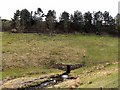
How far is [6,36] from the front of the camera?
319ft

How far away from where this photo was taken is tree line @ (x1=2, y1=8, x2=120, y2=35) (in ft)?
365

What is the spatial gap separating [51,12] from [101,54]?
45.7m

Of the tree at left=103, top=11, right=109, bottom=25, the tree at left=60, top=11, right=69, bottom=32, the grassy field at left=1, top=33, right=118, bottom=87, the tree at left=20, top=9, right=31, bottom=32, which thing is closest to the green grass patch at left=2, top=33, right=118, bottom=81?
the grassy field at left=1, top=33, right=118, bottom=87

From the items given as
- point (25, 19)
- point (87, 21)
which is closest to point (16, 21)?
point (25, 19)

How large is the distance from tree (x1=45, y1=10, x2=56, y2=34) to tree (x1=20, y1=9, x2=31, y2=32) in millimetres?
6849

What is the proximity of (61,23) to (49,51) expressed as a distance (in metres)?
33.8

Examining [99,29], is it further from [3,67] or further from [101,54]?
[3,67]

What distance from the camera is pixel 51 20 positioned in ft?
373

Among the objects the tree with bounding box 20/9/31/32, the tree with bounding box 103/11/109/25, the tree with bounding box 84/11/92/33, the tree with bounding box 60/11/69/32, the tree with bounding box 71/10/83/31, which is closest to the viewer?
the tree with bounding box 60/11/69/32

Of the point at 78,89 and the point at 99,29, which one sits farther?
the point at 99,29

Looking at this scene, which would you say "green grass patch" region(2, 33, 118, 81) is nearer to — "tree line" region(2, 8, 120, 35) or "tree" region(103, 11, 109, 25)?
"tree line" region(2, 8, 120, 35)

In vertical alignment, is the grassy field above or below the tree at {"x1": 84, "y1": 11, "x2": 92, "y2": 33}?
below

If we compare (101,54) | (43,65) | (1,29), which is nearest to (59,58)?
(43,65)

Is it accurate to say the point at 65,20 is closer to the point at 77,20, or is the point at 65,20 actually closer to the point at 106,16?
the point at 77,20
